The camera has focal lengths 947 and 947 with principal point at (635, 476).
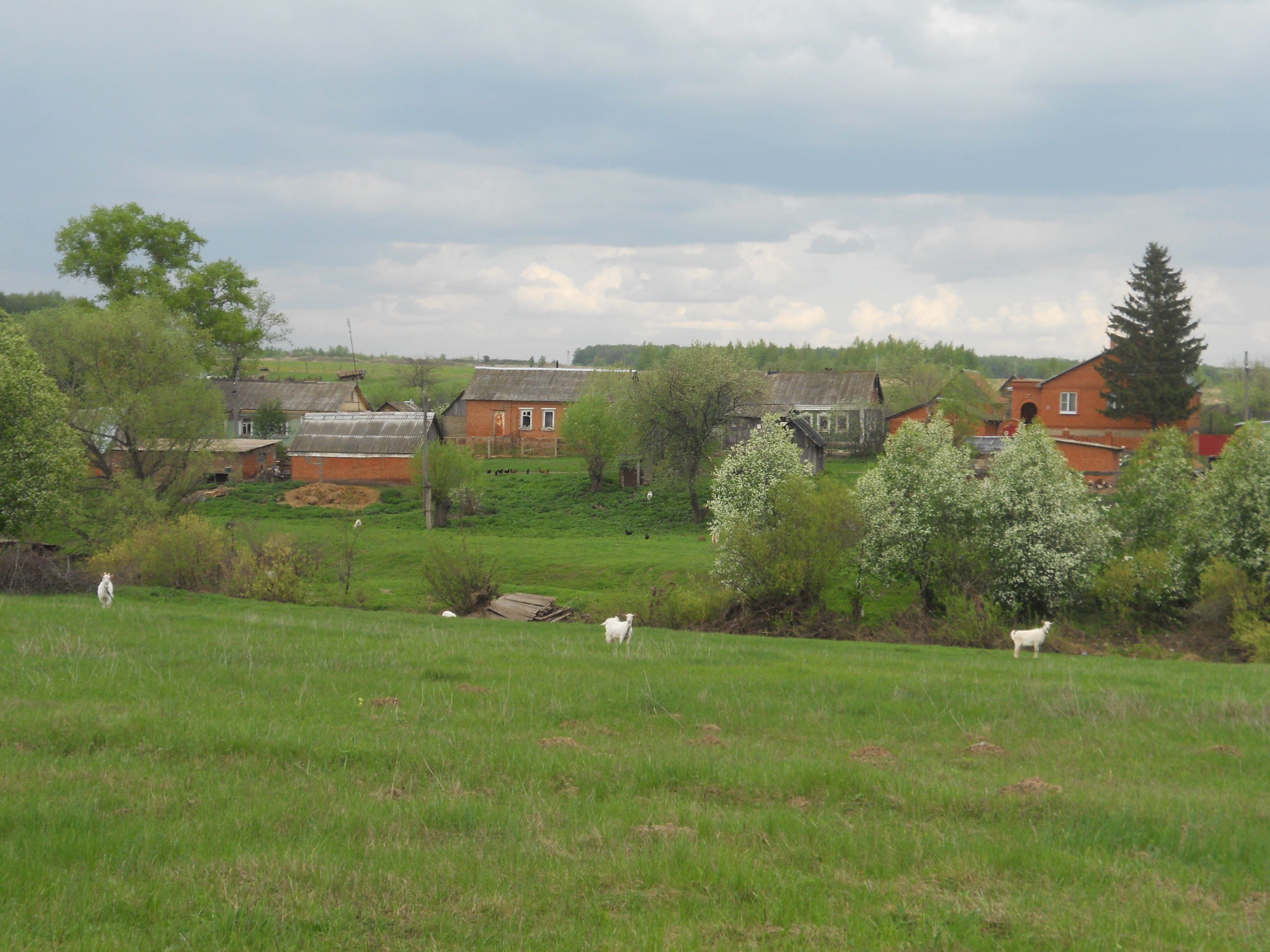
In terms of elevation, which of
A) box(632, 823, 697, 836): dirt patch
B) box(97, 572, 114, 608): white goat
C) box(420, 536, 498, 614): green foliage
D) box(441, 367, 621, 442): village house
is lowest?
box(420, 536, 498, 614): green foliage

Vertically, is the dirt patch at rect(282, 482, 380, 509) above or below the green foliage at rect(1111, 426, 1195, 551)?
below

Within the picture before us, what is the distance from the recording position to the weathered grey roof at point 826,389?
249 ft

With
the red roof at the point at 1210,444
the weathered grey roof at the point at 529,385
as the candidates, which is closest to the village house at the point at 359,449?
the weathered grey roof at the point at 529,385

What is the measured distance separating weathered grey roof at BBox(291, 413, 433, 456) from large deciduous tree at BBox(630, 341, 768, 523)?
1552 centimetres

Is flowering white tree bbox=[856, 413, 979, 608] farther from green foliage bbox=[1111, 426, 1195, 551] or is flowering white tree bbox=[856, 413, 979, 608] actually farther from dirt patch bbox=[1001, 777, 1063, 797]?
dirt patch bbox=[1001, 777, 1063, 797]

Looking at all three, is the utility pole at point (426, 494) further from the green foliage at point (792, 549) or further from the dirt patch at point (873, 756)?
the dirt patch at point (873, 756)

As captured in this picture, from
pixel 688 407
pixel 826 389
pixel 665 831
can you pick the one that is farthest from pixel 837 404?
pixel 665 831

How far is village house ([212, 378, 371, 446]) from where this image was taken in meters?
80.3

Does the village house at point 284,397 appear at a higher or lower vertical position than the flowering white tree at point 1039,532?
higher

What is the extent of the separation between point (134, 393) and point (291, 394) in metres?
36.7

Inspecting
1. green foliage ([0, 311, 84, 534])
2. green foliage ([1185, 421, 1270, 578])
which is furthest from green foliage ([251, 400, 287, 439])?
green foliage ([1185, 421, 1270, 578])

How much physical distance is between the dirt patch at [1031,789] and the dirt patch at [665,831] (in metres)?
3.33

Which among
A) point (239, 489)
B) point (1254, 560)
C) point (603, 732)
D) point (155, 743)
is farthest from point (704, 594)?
point (239, 489)

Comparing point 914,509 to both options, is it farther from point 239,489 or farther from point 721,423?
point 239,489
